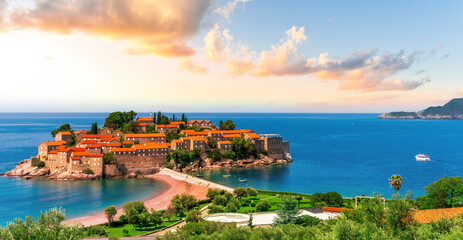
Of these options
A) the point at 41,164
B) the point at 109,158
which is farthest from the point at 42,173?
the point at 109,158

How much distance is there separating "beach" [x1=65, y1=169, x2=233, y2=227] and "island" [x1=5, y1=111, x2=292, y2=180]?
17.7 feet

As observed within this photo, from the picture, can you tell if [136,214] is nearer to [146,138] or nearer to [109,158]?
[109,158]

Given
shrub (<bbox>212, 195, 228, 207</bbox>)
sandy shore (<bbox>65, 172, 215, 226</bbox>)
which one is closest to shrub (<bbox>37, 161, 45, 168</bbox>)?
sandy shore (<bbox>65, 172, 215, 226</bbox>)

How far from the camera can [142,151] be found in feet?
252

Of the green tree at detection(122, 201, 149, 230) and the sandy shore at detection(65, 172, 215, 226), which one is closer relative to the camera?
the green tree at detection(122, 201, 149, 230)

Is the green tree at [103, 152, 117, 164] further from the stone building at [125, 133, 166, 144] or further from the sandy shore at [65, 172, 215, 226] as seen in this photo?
the stone building at [125, 133, 166, 144]

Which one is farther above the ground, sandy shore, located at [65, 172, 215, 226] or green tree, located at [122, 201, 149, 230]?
green tree, located at [122, 201, 149, 230]

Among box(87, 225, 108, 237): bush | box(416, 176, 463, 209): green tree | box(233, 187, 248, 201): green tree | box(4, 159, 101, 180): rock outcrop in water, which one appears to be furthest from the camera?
box(4, 159, 101, 180): rock outcrop in water

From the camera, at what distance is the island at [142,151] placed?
235ft

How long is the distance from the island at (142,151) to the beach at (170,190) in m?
5.41

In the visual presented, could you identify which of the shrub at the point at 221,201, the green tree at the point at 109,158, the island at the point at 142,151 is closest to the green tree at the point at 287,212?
the shrub at the point at 221,201

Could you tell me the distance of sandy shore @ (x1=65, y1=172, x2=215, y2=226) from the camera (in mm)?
44969

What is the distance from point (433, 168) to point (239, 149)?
5487 cm

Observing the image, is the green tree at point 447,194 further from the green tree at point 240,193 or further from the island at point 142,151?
the island at point 142,151
